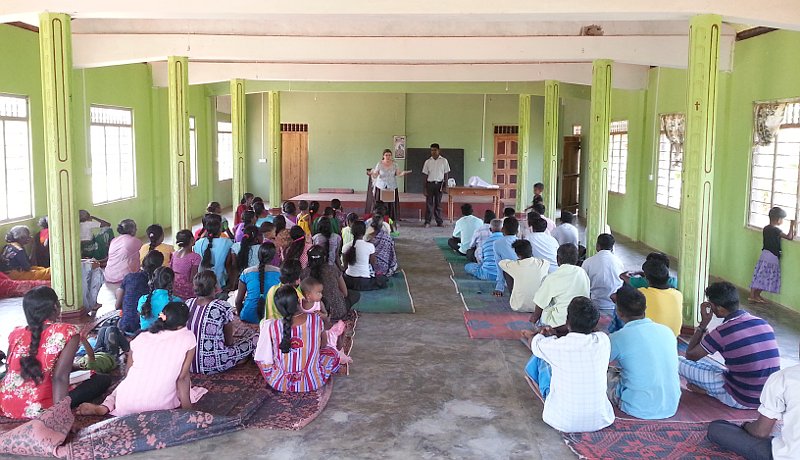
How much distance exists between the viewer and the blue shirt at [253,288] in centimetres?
672

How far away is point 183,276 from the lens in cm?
695

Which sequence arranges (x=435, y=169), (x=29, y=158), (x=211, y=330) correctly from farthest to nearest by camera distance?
1. (x=435, y=169)
2. (x=29, y=158)
3. (x=211, y=330)

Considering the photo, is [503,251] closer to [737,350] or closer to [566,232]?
[566,232]

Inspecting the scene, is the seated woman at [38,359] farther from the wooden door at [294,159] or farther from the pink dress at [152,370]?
the wooden door at [294,159]

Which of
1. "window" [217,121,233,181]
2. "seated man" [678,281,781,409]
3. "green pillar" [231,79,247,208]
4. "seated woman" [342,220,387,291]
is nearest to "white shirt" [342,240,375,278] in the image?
"seated woman" [342,220,387,291]

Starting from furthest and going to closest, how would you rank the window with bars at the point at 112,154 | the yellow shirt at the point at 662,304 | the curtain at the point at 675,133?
1. the window with bars at the point at 112,154
2. the curtain at the point at 675,133
3. the yellow shirt at the point at 662,304

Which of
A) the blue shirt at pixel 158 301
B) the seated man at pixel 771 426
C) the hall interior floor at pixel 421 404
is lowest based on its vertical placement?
the hall interior floor at pixel 421 404

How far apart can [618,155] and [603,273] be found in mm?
Answer: 8984

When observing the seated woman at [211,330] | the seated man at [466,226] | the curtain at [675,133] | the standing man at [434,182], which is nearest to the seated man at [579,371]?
the seated woman at [211,330]

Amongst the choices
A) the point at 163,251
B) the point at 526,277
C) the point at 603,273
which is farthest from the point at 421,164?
→ the point at 163,251

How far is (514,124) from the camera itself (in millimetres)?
20656

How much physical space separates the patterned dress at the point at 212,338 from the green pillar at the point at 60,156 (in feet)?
8.59

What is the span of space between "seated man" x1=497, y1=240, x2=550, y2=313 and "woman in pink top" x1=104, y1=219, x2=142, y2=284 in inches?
159

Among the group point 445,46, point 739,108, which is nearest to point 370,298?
point 445,46
